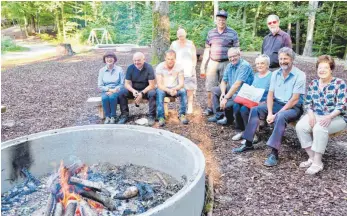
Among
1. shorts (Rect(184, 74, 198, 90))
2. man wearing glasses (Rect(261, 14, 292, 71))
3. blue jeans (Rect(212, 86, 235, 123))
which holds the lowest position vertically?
blue jeans (Rect(212, 86, 235, 123))

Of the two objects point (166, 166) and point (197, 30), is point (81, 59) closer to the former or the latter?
point (197, 30)

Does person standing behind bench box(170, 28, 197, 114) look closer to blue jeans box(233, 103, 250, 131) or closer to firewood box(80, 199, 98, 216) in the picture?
blue jeans box(233, 103, 250, 131)

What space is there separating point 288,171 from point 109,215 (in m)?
2.11

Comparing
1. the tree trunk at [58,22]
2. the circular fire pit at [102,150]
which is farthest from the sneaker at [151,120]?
the tree trunk at [58,22]

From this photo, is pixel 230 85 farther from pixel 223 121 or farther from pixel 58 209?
pixel 58 209

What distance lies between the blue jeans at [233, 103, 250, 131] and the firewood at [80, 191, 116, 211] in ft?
7.81

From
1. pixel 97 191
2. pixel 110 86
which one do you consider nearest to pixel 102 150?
pixel 97 191

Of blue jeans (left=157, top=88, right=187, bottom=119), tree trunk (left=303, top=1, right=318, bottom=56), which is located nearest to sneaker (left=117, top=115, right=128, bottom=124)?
blue jeans (left=157, top=88, right=187, bottom=119)

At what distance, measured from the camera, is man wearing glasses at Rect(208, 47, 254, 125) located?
4.90 metres

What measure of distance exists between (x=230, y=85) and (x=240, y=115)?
1.78 ft

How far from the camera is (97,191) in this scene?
3.14 meters

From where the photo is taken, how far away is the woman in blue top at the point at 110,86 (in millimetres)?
5305

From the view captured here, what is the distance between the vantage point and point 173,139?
12.2ft

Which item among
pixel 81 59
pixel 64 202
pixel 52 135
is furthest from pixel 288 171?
pixel 81 59
